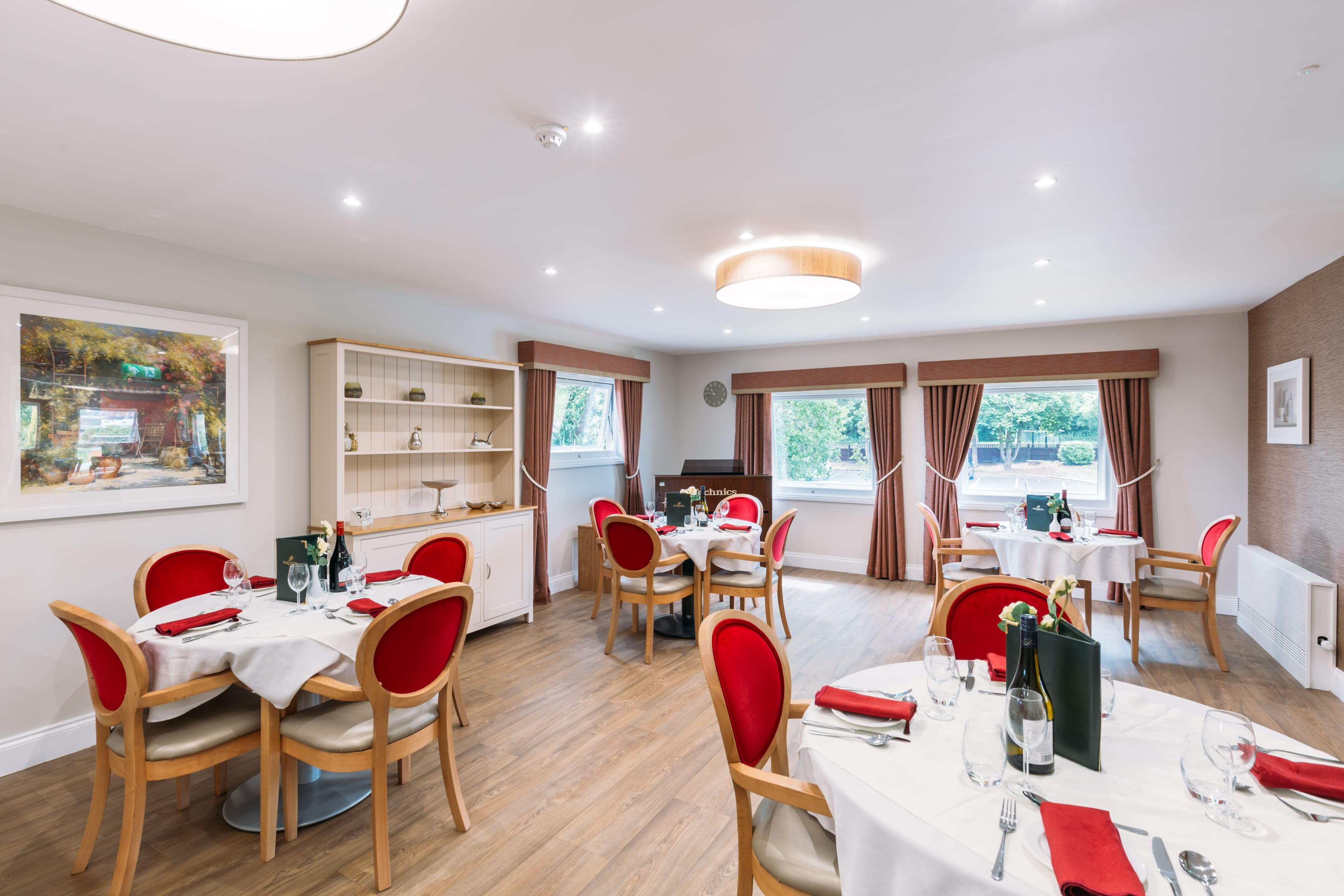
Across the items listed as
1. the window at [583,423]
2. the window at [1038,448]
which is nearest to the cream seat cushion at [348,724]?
the window at [583,423]

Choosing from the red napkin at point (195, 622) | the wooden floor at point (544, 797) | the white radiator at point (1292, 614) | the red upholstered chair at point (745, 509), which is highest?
the red upholstered chair at point (745, 509)

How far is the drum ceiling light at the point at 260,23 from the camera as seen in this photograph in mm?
1110

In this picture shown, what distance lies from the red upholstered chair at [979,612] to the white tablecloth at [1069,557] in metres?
2.27

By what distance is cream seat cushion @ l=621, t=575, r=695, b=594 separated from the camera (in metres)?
4.44

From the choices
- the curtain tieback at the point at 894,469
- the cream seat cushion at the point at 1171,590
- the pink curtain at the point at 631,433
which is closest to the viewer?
the cream seat cushion at the point at 1171,590

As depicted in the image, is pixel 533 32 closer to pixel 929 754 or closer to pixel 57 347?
pixel 929 754

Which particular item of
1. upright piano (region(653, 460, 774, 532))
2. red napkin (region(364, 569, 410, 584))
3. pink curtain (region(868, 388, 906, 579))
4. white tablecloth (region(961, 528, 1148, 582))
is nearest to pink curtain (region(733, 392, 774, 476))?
upright piano (region(653, 460, 774, 532))

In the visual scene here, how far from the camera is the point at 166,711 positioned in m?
2.21

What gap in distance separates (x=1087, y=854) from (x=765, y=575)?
362 centimetres

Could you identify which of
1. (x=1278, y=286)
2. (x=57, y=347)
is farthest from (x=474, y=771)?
(x=1278, y=286)

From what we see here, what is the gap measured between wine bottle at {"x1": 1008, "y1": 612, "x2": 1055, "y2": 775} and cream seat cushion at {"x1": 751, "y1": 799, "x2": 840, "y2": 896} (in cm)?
49

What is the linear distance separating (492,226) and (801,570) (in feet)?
17.4

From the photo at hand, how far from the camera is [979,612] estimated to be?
2.41m

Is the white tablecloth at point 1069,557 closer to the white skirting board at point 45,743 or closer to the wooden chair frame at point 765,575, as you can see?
the wooden chair frame at point 765,575
